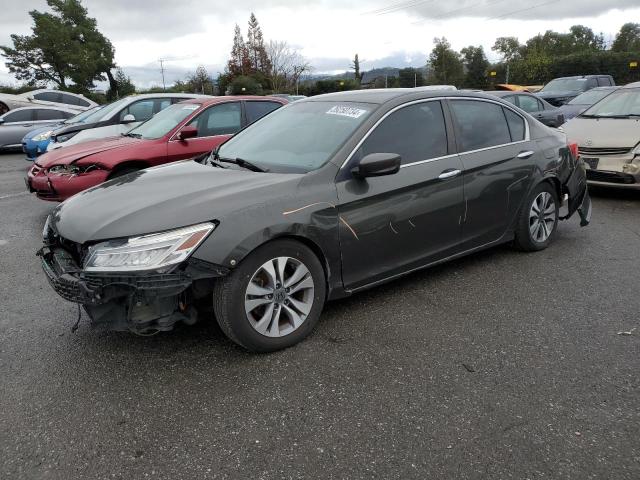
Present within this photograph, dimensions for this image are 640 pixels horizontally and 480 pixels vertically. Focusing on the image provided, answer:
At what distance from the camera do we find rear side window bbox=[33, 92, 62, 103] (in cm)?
1797

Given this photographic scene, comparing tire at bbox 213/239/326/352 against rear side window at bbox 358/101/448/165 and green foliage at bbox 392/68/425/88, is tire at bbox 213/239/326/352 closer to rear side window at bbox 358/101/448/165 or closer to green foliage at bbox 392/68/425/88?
rear side window at bbox 358/101/448/165

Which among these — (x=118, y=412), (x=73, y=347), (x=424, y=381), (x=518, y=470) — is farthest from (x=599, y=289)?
(x=73, y=347)

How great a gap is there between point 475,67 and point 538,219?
61.3 metres

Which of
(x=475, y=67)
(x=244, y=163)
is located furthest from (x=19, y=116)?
(x=475, y=67)

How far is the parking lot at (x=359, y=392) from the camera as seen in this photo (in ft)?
7.62

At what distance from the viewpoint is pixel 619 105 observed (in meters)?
8.09

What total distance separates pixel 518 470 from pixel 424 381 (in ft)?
2.47

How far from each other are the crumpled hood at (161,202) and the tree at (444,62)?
64973 mm

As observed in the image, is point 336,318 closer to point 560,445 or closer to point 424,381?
point 424,381

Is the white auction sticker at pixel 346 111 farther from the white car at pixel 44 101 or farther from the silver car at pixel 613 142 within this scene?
the white car at pixel 44 101

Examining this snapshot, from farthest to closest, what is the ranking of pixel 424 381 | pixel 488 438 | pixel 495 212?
pixel 495 212, pixel 424 381, pixel 488 438

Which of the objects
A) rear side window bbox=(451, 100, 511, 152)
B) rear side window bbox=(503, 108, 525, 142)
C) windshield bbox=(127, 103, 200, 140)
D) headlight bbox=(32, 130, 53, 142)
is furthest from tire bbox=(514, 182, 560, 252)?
headlight bbox=(32, 130, 53, 142)

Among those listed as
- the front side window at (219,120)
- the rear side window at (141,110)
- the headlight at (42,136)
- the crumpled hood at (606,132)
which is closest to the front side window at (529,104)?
the crumpled hood at (606,132)

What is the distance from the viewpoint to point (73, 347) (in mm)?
3398
